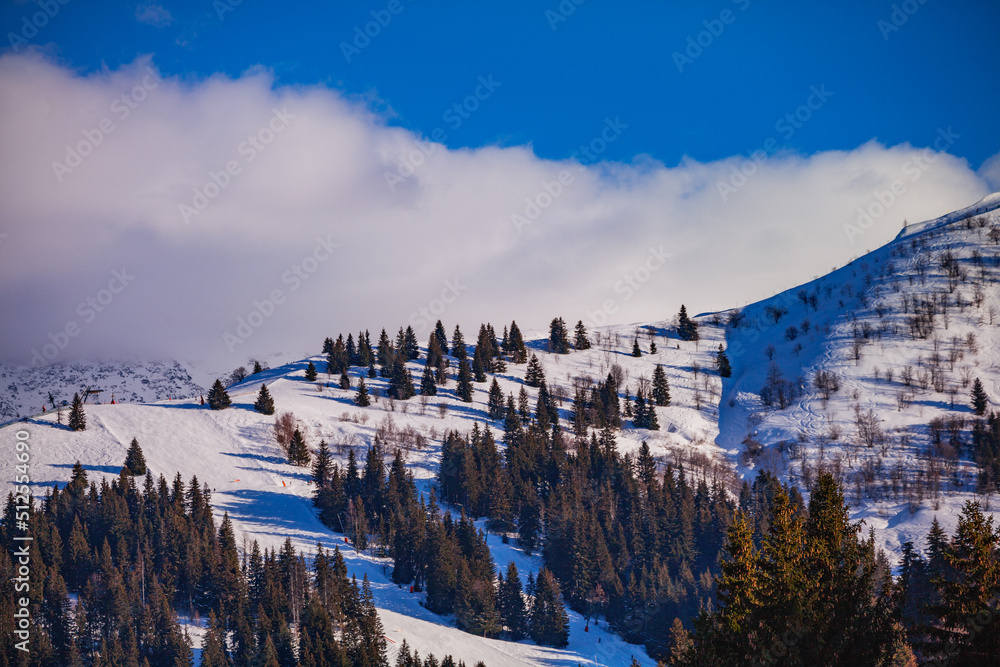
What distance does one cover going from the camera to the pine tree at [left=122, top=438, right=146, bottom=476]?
368ft

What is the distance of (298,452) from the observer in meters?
126

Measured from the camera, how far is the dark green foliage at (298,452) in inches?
4973

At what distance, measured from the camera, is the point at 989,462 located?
133m

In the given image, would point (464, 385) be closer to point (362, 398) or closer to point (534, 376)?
point (534, 376)

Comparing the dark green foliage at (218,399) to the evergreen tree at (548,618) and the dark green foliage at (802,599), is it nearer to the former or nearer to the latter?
the evergreen tree at (548,618)

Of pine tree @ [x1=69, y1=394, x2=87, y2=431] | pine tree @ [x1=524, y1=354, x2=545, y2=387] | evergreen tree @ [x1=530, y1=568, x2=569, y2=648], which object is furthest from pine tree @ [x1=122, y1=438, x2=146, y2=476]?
pine tree @ [x1=524, y1=354, x2=545, y2=387]

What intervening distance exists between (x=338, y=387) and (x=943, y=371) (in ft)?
468

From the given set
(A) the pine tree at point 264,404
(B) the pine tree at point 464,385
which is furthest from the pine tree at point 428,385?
(A) the pine tree at point 264,404

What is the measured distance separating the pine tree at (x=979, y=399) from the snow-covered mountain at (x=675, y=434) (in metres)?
2.01

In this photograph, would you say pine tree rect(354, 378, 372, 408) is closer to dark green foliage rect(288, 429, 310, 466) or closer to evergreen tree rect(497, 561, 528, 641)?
dark green foliage rect(288, 429, 310, 466)

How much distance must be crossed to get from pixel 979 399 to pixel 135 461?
167m

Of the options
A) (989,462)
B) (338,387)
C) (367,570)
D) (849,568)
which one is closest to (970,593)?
(849,568)

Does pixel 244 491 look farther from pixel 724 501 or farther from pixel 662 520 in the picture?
pixel 724 501

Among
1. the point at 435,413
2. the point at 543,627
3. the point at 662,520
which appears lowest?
the point at 543,627
